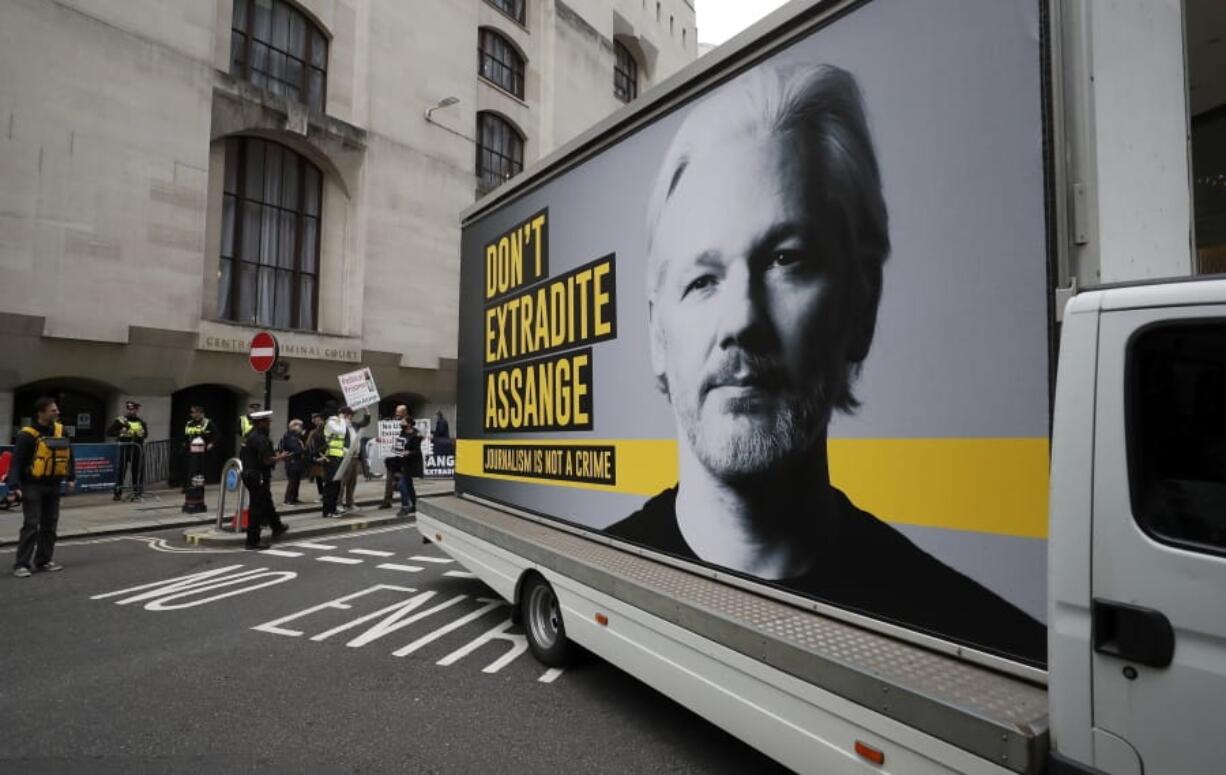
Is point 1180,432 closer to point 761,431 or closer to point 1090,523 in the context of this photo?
point 1090,523

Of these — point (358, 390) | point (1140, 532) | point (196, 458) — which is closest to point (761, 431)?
point (1140, 532)

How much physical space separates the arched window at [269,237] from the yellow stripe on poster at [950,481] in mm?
18372

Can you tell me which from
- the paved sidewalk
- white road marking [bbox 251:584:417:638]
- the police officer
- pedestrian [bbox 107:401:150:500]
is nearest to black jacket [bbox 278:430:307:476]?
the paved sidewalk

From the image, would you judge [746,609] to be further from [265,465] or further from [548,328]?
[265,465]

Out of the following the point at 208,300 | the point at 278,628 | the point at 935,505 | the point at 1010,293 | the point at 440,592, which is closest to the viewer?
the point at 1010,293

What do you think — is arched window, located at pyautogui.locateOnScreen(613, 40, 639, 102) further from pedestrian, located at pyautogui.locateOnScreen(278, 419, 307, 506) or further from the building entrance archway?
pedestrian, located at pyautogui.locateOnScreen(278, 419, 307, 506)

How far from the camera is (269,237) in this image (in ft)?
61.3

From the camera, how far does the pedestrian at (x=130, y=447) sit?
1361cm

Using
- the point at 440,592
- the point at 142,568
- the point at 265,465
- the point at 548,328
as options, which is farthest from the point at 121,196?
the point at 548,328

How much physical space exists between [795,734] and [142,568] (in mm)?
8047

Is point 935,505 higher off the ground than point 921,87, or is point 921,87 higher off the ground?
point 921,87

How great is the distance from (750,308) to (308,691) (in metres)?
3.59

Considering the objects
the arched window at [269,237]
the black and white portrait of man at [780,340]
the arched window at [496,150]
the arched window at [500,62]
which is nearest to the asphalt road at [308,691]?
the black and white portrait of man at [780,340]

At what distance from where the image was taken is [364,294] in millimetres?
19828
